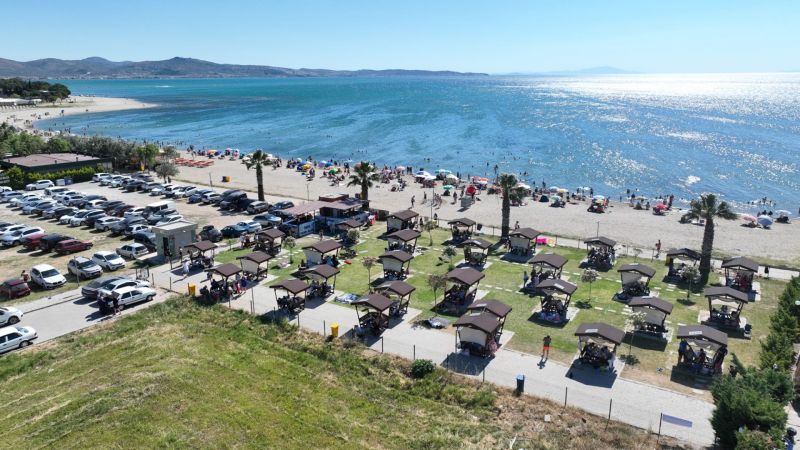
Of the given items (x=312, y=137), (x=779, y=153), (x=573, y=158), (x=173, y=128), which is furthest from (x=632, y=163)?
(x=173, y=128)

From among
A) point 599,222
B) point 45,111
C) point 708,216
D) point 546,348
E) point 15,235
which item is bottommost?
point 599,222

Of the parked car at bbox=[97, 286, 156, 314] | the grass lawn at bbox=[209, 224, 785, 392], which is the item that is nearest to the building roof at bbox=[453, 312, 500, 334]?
the grass lawn at bbox=[209, 224, 785, 392]

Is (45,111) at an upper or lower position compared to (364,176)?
upper

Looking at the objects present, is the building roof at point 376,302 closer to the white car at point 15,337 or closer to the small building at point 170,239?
the white car at point 15,337

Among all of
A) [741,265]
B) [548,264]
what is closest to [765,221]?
[741,265]

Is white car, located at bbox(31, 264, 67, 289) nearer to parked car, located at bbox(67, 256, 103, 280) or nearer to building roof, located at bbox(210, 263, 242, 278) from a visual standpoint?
parked car, located at bbox(67, 256, 103, 280)

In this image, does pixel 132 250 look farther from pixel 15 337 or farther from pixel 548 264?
pixel 548 264


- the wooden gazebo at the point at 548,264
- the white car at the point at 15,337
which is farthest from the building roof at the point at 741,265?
the white car at the point at 15,337
